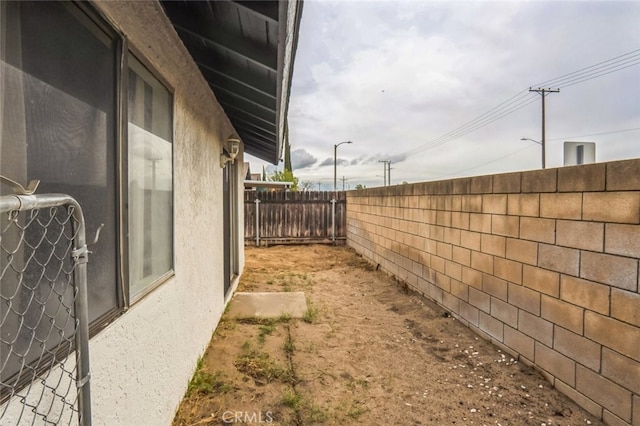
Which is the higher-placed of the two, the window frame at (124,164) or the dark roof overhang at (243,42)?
the dark roof overhang at (243,42)

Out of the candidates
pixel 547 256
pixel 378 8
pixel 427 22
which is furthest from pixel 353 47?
pixel 547 256

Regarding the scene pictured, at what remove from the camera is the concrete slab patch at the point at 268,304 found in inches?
169

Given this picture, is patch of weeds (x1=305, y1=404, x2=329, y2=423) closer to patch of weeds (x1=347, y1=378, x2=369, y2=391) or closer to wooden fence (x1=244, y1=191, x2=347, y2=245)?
patch of weeds (x1=347, y1=378, x2=369, y2=391)

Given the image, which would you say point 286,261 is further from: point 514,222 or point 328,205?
point 514,222

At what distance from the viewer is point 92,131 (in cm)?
125

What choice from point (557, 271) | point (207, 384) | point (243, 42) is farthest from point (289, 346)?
point (243, 42)

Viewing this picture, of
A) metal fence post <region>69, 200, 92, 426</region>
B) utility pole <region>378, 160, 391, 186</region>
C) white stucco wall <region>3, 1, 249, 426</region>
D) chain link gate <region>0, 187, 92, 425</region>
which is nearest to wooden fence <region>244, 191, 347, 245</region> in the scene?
white stucco wall <region>3, 1, 249, 426</region>

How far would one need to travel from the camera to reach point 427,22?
566 cm

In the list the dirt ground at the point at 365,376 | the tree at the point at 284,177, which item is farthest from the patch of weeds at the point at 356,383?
the tree at the point at 284,177

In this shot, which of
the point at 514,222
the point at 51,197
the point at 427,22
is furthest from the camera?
the point at 427,22

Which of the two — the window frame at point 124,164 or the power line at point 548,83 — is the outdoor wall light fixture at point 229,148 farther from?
the power line at point 548,83

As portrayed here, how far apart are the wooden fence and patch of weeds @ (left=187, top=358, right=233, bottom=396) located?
7.86 meters

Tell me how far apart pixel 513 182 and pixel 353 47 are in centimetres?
536

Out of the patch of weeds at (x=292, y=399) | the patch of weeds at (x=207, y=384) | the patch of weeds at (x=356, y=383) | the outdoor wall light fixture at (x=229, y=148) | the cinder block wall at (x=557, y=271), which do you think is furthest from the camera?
the outdoor wall light fixture at (x=229, y=148)
